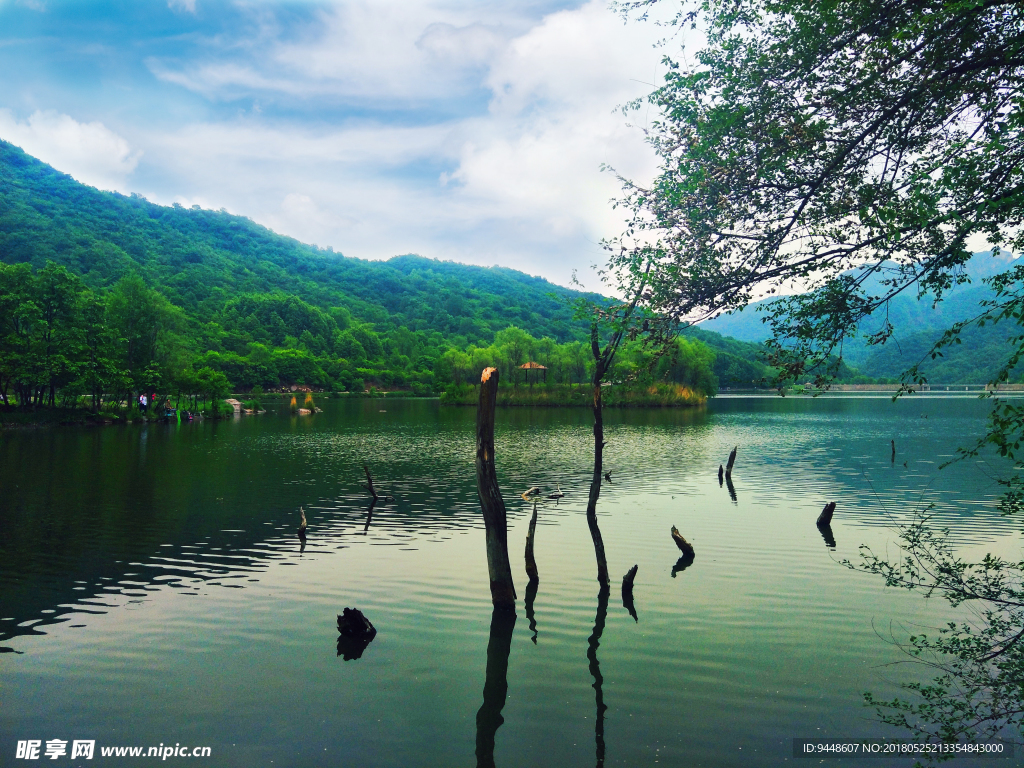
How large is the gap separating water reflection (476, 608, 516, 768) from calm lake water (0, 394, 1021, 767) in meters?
0.06

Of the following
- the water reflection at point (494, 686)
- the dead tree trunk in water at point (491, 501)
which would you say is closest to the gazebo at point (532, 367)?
the dead tree trunk in water at point (491, 501)

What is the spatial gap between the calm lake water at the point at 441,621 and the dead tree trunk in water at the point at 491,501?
752 mm

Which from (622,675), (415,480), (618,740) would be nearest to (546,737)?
(618,740)

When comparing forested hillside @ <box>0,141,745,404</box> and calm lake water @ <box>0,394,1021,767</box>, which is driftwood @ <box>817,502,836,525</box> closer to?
calm lake water @ <box>0,394,1021,767</box>

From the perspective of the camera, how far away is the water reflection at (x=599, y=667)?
8.59 metres

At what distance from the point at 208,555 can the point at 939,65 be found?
61.9ft

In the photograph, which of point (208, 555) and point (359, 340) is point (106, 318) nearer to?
point (208, 555)

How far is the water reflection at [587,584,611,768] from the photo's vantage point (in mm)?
8594

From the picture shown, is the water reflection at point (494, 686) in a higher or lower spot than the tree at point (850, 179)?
lower

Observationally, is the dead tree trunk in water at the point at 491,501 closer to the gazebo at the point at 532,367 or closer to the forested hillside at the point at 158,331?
the forested hillside at the point at 158,331

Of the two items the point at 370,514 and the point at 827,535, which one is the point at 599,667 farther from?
the point at 370,514

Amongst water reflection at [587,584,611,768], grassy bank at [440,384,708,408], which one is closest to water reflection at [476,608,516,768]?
water reflection at [587,584,611,768]

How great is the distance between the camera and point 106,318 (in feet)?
223

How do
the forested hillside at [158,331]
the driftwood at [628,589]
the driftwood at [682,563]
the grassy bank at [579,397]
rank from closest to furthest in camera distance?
the driftwood at [628,589], the driftwood at [682,563], the forested hillside at [158,331], the grassy bank at [579,397]
